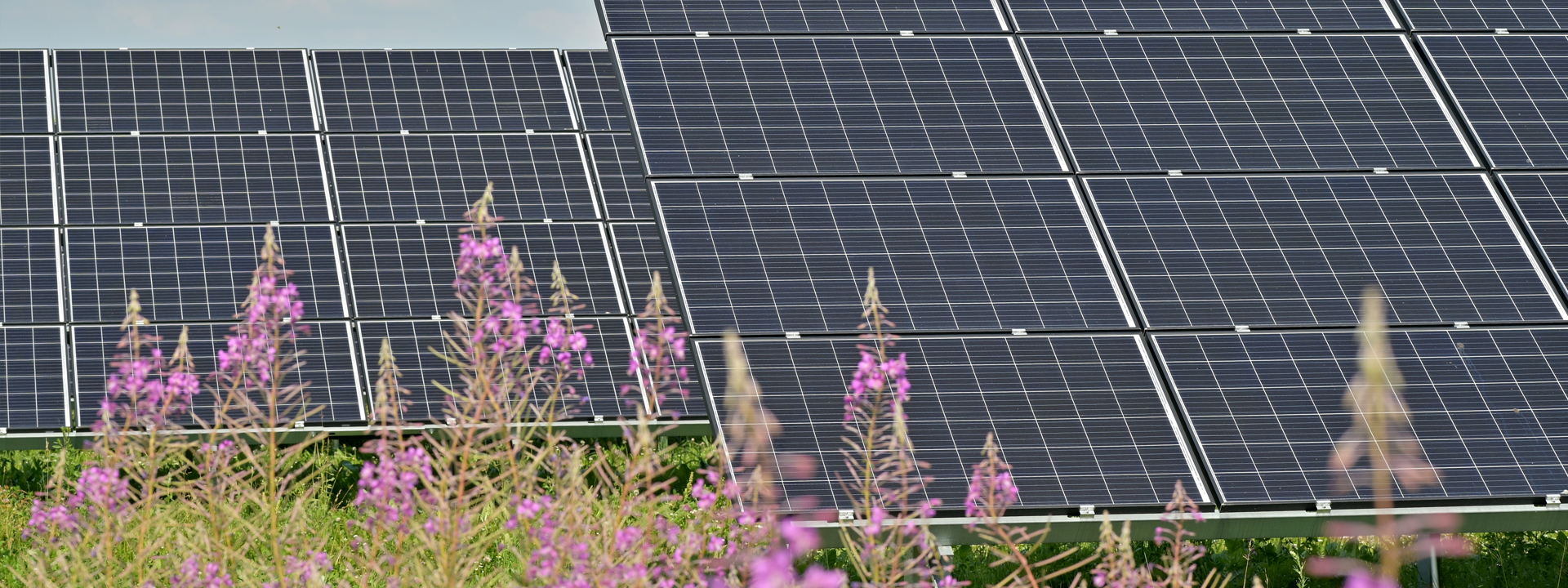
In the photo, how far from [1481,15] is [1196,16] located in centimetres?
245

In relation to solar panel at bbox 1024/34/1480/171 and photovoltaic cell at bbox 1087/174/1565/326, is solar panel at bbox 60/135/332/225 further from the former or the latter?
photovoltaic cell at bbox 1087/174/1565/326

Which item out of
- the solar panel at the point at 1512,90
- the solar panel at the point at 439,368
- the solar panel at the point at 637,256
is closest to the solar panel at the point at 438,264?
the solar panel at the point at 637,256

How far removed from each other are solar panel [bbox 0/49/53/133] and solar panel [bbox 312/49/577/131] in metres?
3.13

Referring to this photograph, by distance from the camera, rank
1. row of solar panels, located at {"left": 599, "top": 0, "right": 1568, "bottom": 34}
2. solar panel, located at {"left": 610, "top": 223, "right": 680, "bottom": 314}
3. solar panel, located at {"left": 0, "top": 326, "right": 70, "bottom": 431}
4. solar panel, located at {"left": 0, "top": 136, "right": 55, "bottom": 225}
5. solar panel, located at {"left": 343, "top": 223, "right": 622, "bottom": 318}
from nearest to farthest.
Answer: row of solar panels, located at {"left": 599, "top": 0, "right": 1568, "bottom": 34}, solar panel, located at {"left": 0, "top": 326, "right": 70, "bottom": 431}, solar panel, located at {"left": 343, "top": 223, "right": 622, "bottom": 318}, solar panel, located at {"left": 610, "top": 223, "right": 680, "bottom": 314}, solar panel, located at {"left": 0, "top": 136, "right": 55, "bottom": 225}

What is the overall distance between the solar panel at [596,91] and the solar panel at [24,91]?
242 inches

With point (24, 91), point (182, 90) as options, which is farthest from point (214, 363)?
point (24, 91)

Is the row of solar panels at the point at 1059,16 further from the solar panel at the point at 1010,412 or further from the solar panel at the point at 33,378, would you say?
the solar panel at the point at 33,378

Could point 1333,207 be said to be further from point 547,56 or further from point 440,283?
point 547,56

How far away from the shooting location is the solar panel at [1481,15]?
1216 centimetres

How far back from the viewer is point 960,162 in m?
10.2

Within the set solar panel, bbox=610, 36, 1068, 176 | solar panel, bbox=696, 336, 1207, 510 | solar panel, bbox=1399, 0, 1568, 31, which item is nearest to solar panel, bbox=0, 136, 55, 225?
solar panel, bbox=610, 36, 1068, 176

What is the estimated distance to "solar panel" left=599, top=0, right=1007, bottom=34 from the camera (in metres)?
11.2

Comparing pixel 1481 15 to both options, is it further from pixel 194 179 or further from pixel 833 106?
pixel 194 179

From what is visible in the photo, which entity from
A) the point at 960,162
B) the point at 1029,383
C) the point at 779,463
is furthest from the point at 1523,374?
the point at 779,463
